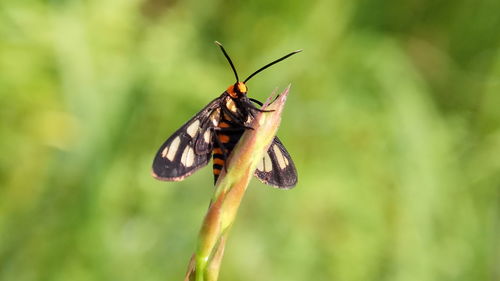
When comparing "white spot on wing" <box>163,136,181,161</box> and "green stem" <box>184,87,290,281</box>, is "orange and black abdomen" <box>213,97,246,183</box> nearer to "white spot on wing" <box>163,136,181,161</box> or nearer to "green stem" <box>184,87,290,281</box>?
"white spot on wing" <box>163,136,181,161</box>

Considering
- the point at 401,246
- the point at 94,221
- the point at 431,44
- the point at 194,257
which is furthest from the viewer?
the point at 431,44

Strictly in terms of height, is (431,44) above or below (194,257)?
above

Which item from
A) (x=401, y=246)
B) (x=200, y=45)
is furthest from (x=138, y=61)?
(x=401, y=246)

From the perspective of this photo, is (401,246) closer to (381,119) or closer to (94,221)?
(381,119)

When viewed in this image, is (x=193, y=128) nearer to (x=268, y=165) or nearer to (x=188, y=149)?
(x=188, y=149)

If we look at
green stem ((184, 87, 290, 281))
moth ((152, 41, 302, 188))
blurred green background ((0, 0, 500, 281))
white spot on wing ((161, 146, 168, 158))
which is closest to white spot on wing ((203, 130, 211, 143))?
moth ((152, 41, 302, 188))

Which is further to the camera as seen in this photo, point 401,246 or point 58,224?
point 401,246

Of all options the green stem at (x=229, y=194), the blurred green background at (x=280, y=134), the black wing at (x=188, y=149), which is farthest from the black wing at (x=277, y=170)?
the blurred green background at (x=280, y=134)
